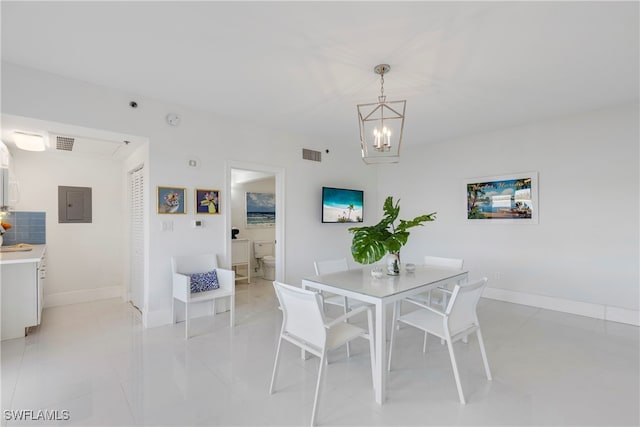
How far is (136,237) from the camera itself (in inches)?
157

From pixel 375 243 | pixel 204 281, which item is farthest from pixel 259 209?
pixel 375 243

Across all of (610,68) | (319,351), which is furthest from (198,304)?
(610,68)

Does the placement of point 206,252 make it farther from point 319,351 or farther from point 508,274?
point 508,274

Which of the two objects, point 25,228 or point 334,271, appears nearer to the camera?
point 334,271

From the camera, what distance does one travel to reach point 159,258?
3.42 m

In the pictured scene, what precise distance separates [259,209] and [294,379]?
4.41 metres

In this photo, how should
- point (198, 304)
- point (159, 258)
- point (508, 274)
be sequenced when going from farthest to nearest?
point (508, 274), point (198, 304), point (159, 258)

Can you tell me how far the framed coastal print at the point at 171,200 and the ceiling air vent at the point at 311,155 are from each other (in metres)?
1.98

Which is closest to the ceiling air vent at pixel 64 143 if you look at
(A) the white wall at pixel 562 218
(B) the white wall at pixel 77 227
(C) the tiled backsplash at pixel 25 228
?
(B) the white wall at pixel 77 227

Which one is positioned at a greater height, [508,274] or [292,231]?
[292,231]

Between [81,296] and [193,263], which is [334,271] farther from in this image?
[81,296]

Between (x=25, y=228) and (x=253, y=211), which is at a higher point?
(x=253, y=211)

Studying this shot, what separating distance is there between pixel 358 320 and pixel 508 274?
2.56m

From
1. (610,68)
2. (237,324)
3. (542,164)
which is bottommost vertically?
(237,324)
